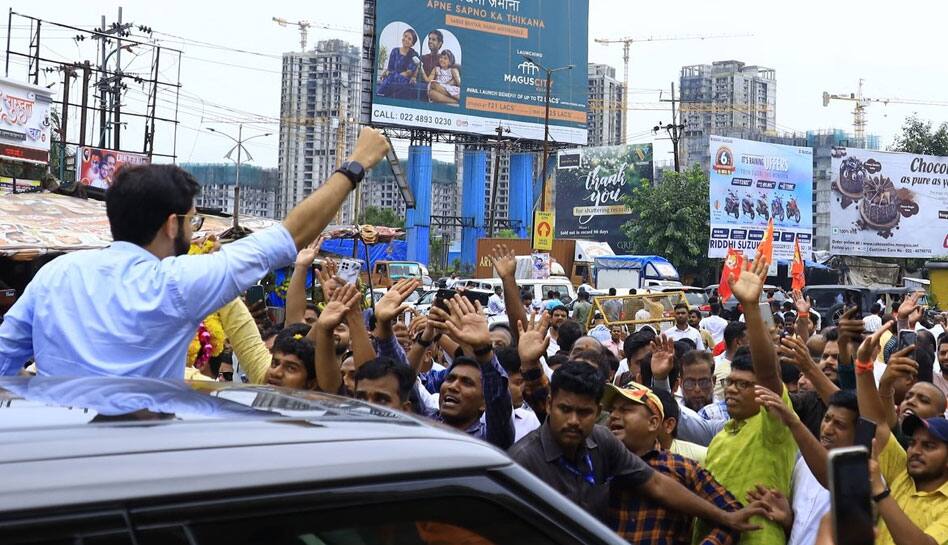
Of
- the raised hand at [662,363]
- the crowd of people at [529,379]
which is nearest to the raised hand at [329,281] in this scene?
the crowd of people at [529,379]

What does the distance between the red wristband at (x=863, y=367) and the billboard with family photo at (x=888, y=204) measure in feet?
102

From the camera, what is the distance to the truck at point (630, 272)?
32188 mm

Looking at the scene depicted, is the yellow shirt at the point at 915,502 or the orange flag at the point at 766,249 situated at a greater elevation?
the orange flag at the point at 766,249

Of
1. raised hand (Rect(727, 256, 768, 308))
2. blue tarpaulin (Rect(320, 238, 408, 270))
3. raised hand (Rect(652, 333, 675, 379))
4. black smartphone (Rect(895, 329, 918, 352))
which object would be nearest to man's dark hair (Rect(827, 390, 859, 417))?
raised hand (Rect(727, 256, 768, 308))

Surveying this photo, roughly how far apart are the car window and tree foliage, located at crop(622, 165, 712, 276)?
43662mm

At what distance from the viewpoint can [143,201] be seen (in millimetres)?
2832

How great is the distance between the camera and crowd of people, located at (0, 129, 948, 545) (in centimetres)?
268

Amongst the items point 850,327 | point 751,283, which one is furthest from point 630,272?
point 751,283

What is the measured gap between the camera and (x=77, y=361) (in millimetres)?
2715

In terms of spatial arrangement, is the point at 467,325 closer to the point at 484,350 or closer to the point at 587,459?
the point at 484,350

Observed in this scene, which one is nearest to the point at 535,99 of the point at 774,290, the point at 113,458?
the point at 774,290

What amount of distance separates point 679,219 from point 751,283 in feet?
135

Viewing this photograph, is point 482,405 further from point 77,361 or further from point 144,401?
point 144,401

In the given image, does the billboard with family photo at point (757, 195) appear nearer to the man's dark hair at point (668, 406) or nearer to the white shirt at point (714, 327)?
the white shirt at point (714, 327)
